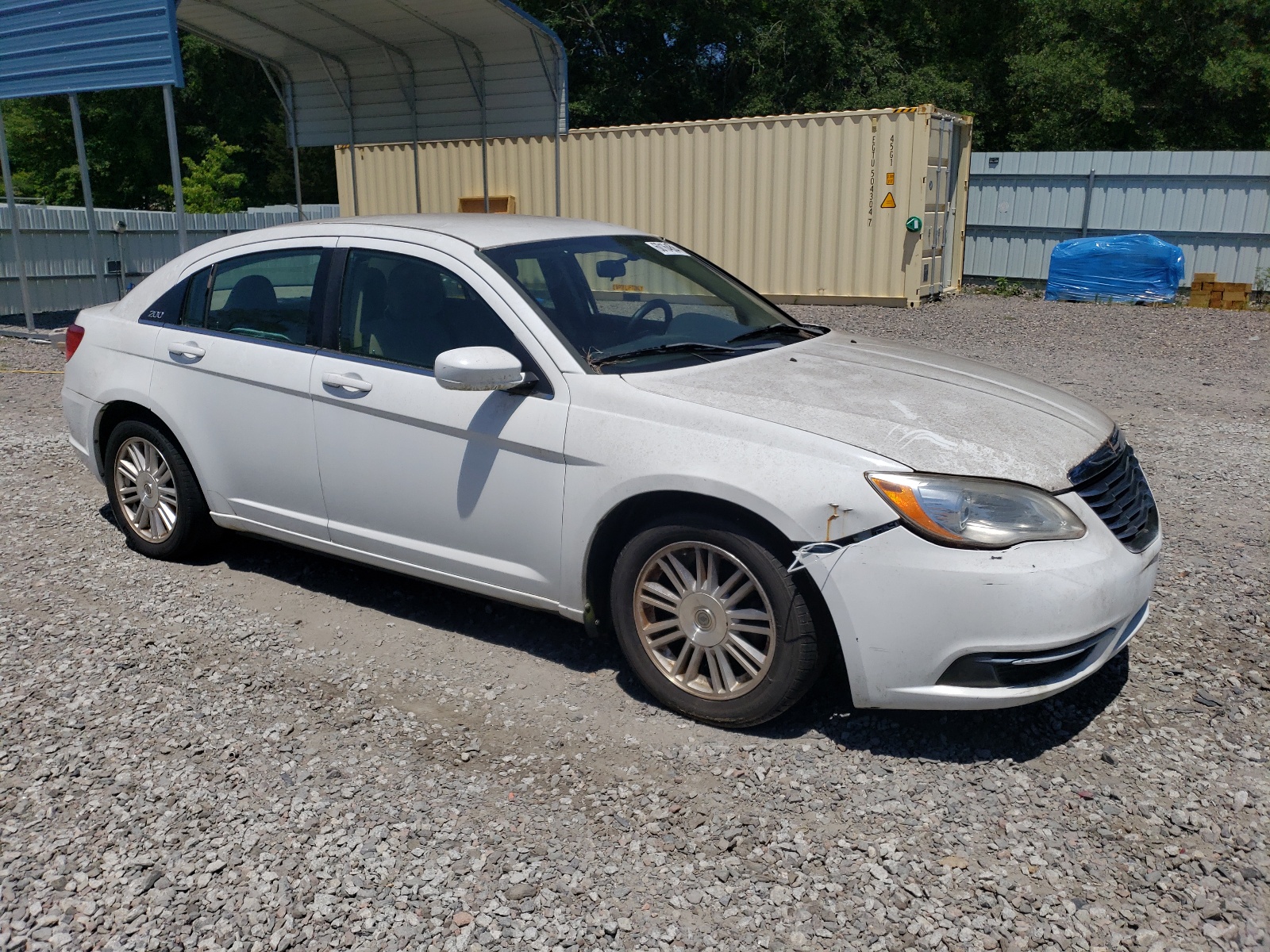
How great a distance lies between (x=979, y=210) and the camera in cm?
1931

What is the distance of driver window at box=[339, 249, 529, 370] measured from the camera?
414cm

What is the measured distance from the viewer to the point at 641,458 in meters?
3.62

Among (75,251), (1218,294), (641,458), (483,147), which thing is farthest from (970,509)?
(75,251)

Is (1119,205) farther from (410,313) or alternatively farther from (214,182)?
(214,182)

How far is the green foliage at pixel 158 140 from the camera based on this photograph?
41.7 m

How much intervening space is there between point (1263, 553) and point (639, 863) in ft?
12.9

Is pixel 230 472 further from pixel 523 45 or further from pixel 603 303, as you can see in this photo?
pixel 523 45

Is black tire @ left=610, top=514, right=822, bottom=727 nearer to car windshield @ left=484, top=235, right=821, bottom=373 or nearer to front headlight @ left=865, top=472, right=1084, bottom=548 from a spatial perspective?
front headlight @ left=865, top=472, right=1084, bottom=548

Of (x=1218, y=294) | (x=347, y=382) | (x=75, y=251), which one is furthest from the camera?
(x=75, y=251)

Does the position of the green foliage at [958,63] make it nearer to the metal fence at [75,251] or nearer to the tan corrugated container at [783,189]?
the tan corrugated container at [783,189]

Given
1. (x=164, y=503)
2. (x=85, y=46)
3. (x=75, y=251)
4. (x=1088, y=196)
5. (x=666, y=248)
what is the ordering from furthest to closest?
(x=75, y=251), (x=1088, y=196), (x=85, y=46), (x=164, y=503), (x=666, y=248)

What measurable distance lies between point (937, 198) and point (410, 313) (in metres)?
13.5

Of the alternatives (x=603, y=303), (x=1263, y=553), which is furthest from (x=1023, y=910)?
(x=1263, y=553)

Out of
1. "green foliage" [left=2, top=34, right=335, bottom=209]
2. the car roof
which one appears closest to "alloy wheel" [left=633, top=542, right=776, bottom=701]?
the car roof
